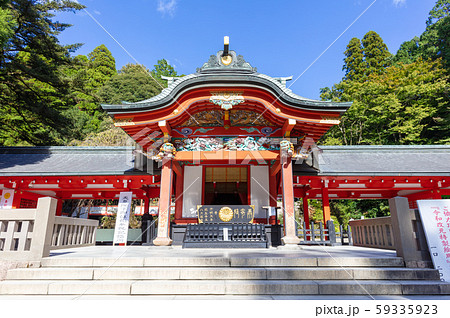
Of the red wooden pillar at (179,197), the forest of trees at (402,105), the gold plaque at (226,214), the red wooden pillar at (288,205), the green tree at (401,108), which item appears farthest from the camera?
the green tree at (401,108)

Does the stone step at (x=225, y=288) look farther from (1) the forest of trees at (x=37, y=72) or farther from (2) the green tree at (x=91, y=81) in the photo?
(2) the green tree at (x=91, y=81)

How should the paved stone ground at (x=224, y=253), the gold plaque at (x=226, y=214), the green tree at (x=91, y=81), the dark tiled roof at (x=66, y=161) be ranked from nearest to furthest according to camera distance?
the paved stone ground at (x=224, y=253)
the gold plaque at (x=226, y=214)
the dark tiled roof at (x=66, y=161)
the green tree at (x=91, y=81)

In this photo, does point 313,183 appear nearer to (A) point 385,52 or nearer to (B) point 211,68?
(B) point 211,68

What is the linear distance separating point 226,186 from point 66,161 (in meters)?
8.36

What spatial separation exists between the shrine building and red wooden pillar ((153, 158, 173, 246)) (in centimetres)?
3

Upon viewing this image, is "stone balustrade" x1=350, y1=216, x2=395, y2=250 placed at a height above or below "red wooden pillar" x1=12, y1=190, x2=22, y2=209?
below

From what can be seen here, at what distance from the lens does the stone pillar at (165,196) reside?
7945mm

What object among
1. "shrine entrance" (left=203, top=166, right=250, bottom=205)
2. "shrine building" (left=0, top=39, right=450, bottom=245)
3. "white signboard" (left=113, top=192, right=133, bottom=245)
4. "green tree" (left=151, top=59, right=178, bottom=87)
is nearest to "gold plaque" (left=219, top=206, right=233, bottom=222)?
"shrine building" (left=0, top=39, right=450, bottom=245)

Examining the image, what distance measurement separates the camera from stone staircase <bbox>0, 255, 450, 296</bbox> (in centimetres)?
375

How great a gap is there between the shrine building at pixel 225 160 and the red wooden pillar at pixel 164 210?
33mm

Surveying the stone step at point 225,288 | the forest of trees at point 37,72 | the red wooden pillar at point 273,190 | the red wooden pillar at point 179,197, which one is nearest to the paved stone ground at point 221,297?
the stone step at point 225,288

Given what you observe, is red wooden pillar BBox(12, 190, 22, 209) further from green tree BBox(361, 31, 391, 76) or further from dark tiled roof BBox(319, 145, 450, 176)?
green tree BBox(361, 31, 391, 76)

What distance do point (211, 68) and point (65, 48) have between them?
1187 centimetres

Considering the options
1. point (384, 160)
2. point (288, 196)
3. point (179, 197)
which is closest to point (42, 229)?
point (179, 197)
